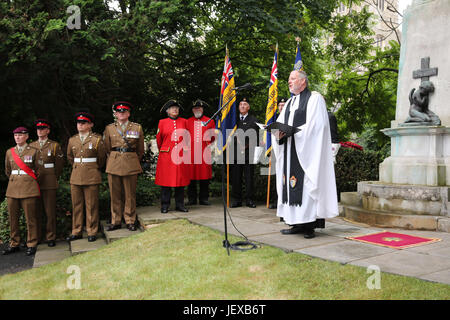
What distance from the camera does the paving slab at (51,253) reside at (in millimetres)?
5590

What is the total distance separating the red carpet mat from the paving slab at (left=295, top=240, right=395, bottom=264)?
0.65 ft

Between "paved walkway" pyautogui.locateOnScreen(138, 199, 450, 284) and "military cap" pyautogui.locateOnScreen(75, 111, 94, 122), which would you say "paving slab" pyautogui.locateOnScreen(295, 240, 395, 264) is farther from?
"military cap" pyautogui.locateOnScreen(75, 111, 94, 122)

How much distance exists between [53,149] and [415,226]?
6076 millimetres

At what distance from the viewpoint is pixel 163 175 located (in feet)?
24.4

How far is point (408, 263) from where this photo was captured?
12.8 ft

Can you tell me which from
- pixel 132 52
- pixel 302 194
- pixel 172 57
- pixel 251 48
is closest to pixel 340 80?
pixel 251 48

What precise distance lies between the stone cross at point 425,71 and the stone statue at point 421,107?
0.14 meters

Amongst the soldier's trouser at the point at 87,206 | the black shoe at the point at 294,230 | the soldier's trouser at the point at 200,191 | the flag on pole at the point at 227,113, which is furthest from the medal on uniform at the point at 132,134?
the black shoe at the point at 294,230

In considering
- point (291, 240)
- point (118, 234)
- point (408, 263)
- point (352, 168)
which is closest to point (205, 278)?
point (291, 240)

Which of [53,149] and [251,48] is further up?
[251,48]

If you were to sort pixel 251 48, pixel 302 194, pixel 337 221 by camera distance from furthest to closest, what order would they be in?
pixel 251 48, pixel 337 221, pixel 302 194

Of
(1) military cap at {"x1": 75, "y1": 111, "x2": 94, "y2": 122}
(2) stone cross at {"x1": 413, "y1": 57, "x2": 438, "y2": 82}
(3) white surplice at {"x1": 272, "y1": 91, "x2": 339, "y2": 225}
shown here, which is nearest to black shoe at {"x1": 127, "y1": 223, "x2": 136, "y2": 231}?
(1) military cap at {"x1": 75, "y1": 111, "x2": 94, "y2": 122}
